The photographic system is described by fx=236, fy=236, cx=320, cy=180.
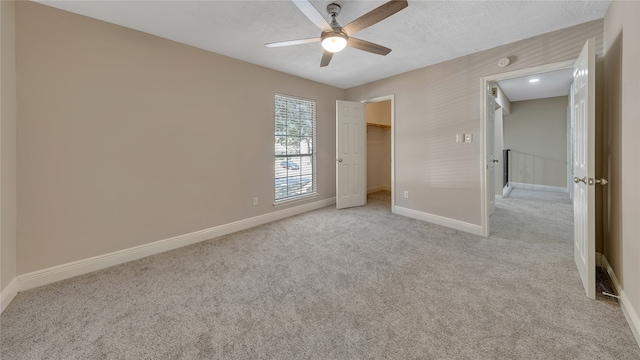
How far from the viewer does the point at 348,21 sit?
7.95 feet

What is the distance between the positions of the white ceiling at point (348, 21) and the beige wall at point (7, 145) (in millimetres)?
408

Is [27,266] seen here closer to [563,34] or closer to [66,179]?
[66,179]

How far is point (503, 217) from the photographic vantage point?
4.06 meters

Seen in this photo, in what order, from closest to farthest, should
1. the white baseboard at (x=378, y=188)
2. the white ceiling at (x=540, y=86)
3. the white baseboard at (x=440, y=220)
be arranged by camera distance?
the white baseboard at (x=440, y=220)
the white ceiling at (x=540, y=86)
the white baseboard at (x=378, y=188)

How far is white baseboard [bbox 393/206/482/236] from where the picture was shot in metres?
3.30

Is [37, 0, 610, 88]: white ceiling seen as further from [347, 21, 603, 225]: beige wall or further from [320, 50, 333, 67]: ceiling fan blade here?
[320, 50, 333, 67]: ceiling fan blade

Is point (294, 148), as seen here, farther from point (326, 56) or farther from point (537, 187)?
point (537, 187)

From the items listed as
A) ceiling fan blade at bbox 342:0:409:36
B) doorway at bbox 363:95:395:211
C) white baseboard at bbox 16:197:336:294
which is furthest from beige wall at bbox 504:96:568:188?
white baseboard at bbox 16:197:336:294

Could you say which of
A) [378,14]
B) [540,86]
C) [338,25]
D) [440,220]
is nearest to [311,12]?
[338,25]

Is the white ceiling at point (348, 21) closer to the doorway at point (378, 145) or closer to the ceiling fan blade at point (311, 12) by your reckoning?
the ceiling fan blade at point (311, 12)

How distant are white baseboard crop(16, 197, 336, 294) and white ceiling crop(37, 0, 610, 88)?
2369mm

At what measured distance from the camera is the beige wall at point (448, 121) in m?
2.81

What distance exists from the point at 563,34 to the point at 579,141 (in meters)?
1.30

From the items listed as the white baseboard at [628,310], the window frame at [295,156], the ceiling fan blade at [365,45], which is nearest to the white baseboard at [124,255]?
the window frame at [295,156]
